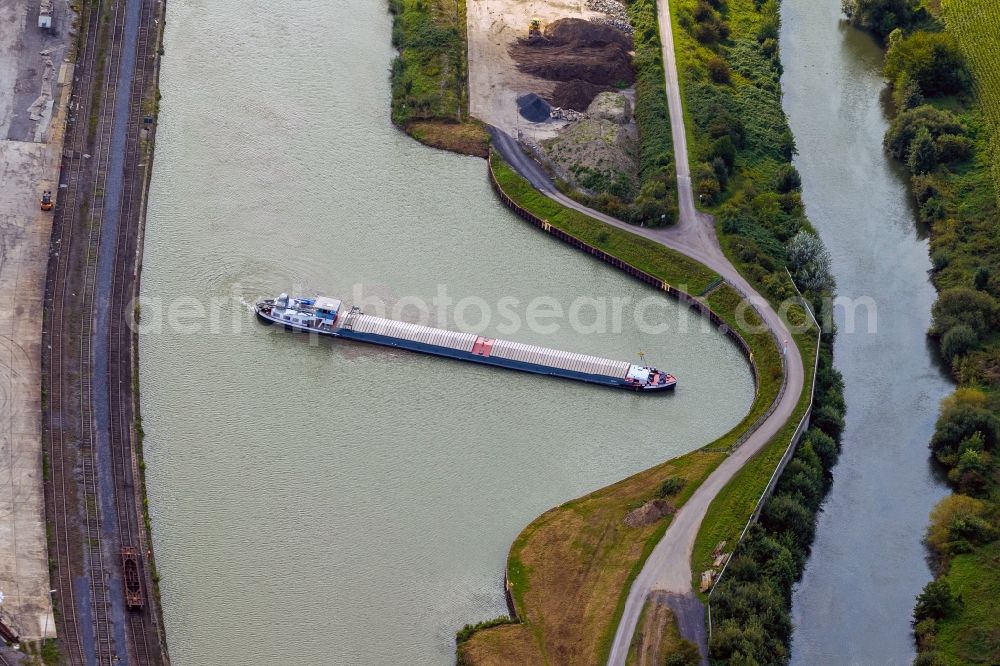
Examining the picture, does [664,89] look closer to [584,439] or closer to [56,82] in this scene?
[584,439]

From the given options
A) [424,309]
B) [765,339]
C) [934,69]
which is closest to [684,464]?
[765,339]

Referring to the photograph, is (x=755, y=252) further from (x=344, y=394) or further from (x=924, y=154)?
(x=344, y=394)

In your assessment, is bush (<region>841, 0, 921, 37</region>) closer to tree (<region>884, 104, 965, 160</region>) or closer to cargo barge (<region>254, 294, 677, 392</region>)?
tree (<region>884, 104, 965, 160</region>)

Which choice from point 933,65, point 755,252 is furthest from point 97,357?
point 933,65

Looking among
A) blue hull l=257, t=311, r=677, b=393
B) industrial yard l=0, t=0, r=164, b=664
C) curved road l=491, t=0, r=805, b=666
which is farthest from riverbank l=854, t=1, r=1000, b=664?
industrial yard l=0, t=0, r=164, b=664

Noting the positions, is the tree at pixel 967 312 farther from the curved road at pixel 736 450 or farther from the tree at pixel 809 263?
the curved road at pixel 736 450

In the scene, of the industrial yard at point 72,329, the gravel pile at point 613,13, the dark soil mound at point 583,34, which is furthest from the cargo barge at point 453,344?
the gravel pile at point 613,13
